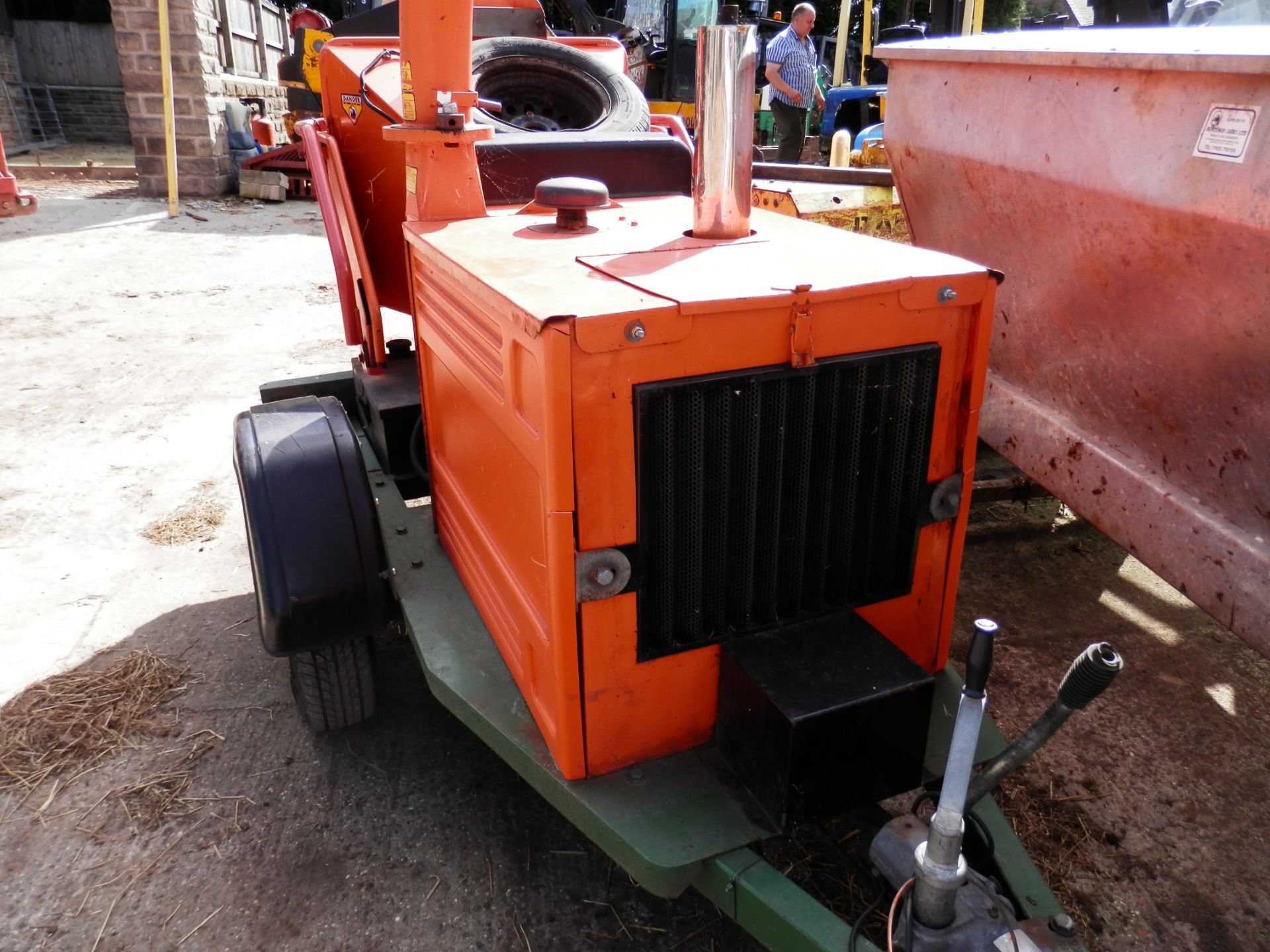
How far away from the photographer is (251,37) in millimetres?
16062

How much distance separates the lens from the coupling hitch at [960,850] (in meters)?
1.30

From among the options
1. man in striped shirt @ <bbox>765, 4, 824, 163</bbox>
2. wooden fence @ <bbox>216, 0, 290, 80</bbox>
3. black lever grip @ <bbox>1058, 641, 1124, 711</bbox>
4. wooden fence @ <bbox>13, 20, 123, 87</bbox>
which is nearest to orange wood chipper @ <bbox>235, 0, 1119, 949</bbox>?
black lever grip @ <bbox>1058, 641, 1124, 711</bbox>

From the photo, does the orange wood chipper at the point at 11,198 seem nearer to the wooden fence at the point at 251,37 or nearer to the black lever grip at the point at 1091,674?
the wooden fence at the point at 251,37

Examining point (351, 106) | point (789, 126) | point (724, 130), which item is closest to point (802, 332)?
point (724, 130)

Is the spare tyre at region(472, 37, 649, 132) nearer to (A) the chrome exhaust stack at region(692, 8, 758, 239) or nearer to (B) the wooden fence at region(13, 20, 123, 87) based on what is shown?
(A) the chrome exhaust stack at region(692, 8, 758, 239)

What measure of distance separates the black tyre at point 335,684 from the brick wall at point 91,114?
2103 cm

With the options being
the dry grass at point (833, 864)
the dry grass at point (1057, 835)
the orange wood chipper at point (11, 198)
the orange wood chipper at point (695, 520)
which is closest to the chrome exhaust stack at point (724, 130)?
the orange wood chipper at point (695, 520)

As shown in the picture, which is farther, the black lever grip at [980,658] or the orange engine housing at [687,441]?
the orange engine housing at [687,441]

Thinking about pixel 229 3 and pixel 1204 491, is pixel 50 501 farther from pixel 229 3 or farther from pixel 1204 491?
pixel 229 3

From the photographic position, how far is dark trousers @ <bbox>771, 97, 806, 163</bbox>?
33.0ft

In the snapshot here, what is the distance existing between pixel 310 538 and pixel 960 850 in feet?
5.39

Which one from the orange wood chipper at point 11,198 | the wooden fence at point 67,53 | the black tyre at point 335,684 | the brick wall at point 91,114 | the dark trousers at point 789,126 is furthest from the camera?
the wooden fence at point 67,53

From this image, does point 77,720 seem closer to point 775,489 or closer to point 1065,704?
point 775,489

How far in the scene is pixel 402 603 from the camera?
7.96ft
